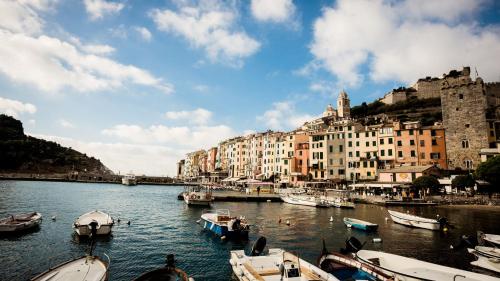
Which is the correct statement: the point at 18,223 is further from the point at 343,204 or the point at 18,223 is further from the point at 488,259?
the point at 343,204

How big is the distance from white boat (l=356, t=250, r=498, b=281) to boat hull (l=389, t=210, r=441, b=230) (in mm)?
17015

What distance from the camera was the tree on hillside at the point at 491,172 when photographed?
1713 inches

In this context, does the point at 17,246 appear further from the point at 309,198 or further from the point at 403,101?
the point at 403,101

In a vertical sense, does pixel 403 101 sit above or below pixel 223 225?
above

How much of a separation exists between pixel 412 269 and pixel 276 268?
22.5 ft

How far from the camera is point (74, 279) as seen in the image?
12.6 metres

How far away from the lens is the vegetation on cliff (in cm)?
14112

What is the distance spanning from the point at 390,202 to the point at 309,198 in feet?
44.9

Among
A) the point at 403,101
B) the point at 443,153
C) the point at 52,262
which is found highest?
the point at 403,101

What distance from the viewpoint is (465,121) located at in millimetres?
58531

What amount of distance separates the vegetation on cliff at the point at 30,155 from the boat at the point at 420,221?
535ft

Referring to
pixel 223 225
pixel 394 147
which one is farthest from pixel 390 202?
pixel 223 225

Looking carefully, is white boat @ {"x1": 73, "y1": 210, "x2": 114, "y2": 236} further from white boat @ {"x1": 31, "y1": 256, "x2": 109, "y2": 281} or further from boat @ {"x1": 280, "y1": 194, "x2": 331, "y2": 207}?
boat @ {"x1": 280, "y1": 194, "x2": 331, "y2": 207}

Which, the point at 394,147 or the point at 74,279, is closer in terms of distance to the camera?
the point at 74,279
